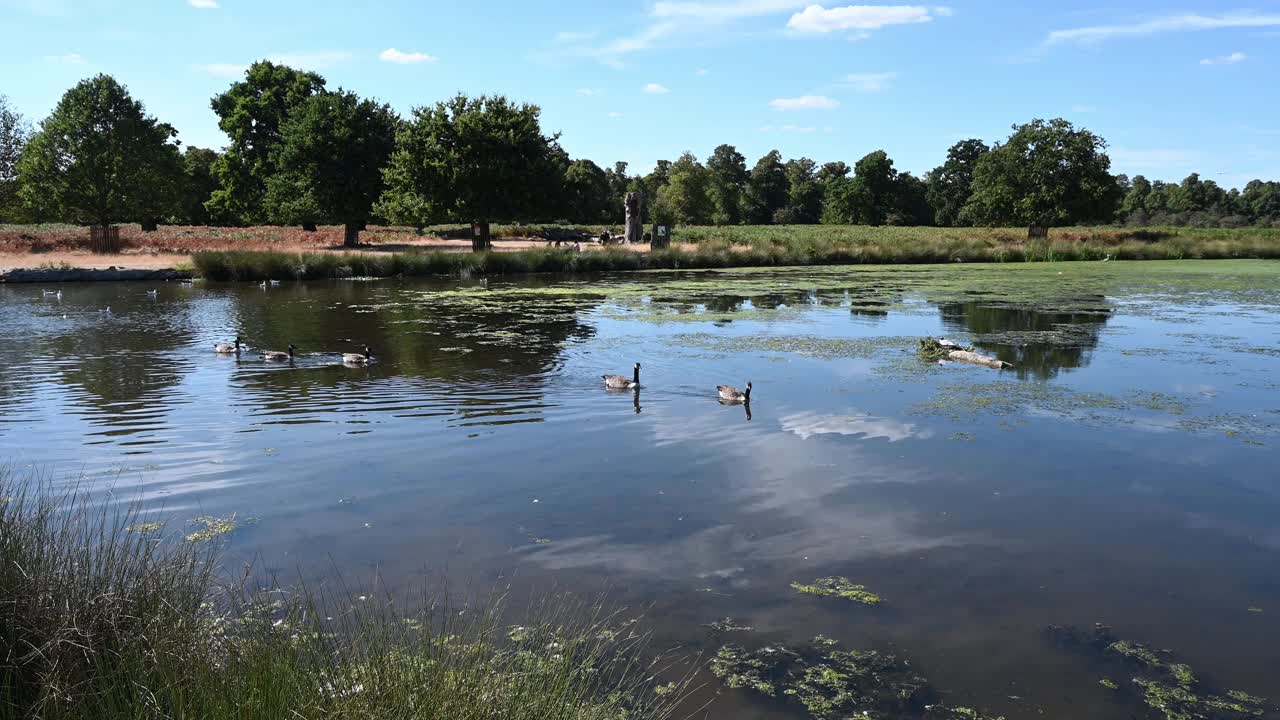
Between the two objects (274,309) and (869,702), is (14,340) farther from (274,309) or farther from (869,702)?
(869,702)

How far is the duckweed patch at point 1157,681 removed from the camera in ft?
15.0

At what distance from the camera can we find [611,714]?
13.5ft

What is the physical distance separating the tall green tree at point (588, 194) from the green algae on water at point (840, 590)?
39397mm

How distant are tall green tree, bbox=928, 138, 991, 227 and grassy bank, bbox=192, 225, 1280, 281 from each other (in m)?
47.6

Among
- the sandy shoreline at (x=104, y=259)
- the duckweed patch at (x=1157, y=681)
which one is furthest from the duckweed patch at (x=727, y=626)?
the sandy shoreline at (x=104, y=259)

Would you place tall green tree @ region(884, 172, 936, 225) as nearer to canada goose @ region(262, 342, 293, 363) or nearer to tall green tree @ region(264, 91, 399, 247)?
tall green tree @ region(264, 91, 399, 247)

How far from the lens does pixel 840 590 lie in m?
5.92

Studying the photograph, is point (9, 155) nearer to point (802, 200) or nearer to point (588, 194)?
point (588, 194)

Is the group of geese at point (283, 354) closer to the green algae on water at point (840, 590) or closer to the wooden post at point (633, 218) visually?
the green algae on water at point (840, 590)

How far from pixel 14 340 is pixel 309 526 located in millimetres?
15338

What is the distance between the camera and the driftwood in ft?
47.4

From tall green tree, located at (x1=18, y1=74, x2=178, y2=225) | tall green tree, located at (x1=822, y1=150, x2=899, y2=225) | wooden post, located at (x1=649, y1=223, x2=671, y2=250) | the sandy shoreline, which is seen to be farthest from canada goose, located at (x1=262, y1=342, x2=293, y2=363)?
tall green tree, located at (x1=822, y1=150, x2=899, y2=225)

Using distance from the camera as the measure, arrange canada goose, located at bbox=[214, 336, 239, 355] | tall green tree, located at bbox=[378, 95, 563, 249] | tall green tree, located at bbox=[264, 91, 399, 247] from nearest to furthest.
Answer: canada goose, located at bbox=[214, 336, 239, 355], tall green tree, located at bbox=[378, 95, 563, 249], tall green tree, located at bbox=[264, 91, 399, 247]

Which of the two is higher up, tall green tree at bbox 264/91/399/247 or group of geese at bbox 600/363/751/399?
tall green tree at bbox 264/91/399/247
